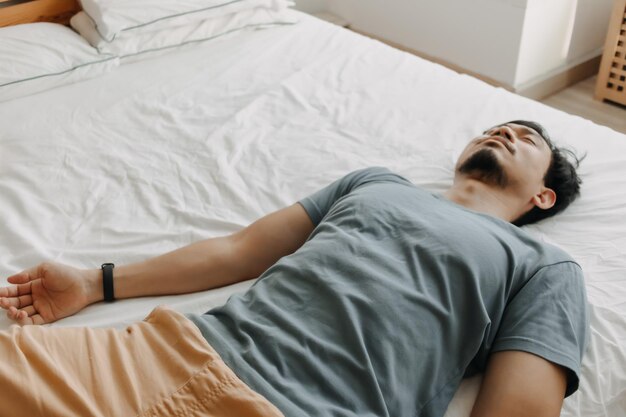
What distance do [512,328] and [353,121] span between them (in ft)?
3.06

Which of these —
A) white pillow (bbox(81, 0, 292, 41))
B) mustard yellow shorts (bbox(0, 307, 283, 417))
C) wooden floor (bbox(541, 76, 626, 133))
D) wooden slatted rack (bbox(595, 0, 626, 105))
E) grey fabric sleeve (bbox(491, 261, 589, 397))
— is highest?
white pillow (bbox(81, 0, 292, 41))

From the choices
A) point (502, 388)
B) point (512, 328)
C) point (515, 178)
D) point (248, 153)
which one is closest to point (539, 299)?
point (512, 328)

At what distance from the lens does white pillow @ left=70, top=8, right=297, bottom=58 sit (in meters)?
2.13

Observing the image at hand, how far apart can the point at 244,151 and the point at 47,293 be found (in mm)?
673

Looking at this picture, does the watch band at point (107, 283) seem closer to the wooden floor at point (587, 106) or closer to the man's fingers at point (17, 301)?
the man's fingers at point (17, 301)

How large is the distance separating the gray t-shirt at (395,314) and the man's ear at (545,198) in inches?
8.8

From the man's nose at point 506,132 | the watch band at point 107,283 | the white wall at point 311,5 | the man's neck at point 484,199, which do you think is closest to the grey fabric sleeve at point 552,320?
the man's neck at point 484,199

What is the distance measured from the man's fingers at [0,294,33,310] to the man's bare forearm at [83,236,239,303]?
0.11 metres

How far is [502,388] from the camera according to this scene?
103 centimetres

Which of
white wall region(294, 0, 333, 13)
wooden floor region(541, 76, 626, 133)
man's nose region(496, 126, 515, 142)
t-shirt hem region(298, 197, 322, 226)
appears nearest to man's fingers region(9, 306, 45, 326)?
t-shirt hem region(298, 197, 322, 226)

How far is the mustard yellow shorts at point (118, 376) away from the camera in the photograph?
907mm

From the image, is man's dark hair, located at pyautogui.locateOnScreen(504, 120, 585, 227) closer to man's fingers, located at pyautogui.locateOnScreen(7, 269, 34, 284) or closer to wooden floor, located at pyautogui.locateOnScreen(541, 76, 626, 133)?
man's fingers, located at pyautogui.locateOnScreen(7, 269, 34, 284)

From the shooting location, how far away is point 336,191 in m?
1.42

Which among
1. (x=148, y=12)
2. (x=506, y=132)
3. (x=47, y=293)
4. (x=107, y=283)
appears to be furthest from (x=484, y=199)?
(x=148, y=12)
